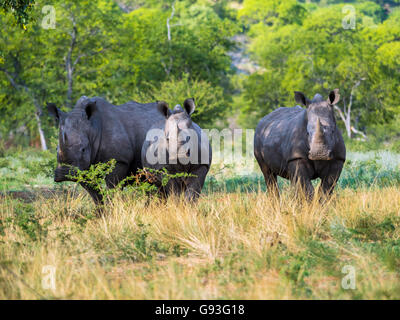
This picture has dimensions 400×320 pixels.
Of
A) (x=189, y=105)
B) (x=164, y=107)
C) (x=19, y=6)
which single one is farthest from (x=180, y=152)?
(x=19, y=6)

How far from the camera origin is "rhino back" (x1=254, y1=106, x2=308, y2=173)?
838 cm

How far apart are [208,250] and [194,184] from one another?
2.11 meters

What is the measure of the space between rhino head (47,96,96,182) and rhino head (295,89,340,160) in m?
3.11

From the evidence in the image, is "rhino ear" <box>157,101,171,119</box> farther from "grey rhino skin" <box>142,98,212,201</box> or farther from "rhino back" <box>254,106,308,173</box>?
"rhino back" <box>254,106,308,173</box>

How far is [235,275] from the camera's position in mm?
5355

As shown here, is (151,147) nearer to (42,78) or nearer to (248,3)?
(42,78)

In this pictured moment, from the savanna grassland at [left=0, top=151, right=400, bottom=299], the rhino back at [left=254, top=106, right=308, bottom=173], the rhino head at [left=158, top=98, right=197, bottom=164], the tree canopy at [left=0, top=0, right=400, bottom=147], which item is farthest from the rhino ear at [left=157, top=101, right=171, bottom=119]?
the tree canopy at [left=0, top=0, right=400, bottom=147]

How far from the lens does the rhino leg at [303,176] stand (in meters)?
8.12

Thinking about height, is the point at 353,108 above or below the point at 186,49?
below

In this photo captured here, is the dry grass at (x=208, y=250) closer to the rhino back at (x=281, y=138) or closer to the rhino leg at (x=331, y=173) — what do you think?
the rhino leg at (x=331, y=173)

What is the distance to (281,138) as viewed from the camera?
9.18 metres

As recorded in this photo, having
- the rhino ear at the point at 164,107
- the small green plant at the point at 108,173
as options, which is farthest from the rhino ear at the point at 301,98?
the small green plant at the point at 108,173
